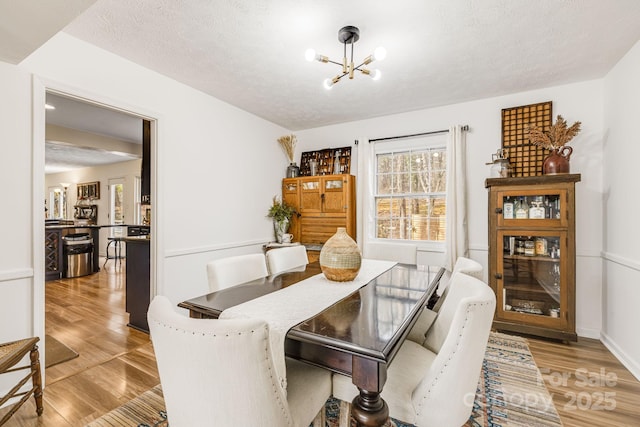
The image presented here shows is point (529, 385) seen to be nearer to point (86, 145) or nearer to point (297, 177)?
point (297, 177)

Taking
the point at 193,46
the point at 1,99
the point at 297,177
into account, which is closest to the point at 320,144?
the point at 297,177

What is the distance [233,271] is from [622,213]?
10.7 ft

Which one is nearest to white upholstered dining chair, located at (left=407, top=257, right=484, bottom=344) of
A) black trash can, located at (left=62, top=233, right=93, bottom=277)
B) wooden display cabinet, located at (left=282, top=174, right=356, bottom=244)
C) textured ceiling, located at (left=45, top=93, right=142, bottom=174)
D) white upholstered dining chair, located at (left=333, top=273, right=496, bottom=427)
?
white upholstered dining chair, located at (left=333, top=273, right=496, bottom=427)

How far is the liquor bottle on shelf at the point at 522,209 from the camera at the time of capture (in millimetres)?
2910

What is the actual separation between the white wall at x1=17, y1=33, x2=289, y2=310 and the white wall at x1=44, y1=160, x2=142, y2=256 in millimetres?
5136

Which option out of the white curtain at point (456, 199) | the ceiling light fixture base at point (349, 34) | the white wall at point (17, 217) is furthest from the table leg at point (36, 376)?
the white curtain at point (456, 199)

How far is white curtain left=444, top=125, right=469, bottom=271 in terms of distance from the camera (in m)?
3.37

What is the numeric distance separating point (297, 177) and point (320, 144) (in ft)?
2.09

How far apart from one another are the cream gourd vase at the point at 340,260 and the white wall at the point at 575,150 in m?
2.22

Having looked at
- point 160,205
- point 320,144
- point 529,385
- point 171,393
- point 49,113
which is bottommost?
point 529,385

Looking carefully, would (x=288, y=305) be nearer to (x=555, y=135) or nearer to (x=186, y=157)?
(x=186, y=157)

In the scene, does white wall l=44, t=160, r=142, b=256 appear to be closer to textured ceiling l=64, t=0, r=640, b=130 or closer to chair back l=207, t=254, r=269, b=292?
textured ceiling l=64, t=0, r=640, b=130

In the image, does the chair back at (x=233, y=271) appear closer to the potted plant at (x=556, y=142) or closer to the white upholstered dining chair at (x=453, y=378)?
the white upholstered dining chair at (x=453, y=378)

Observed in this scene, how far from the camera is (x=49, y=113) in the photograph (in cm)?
409
